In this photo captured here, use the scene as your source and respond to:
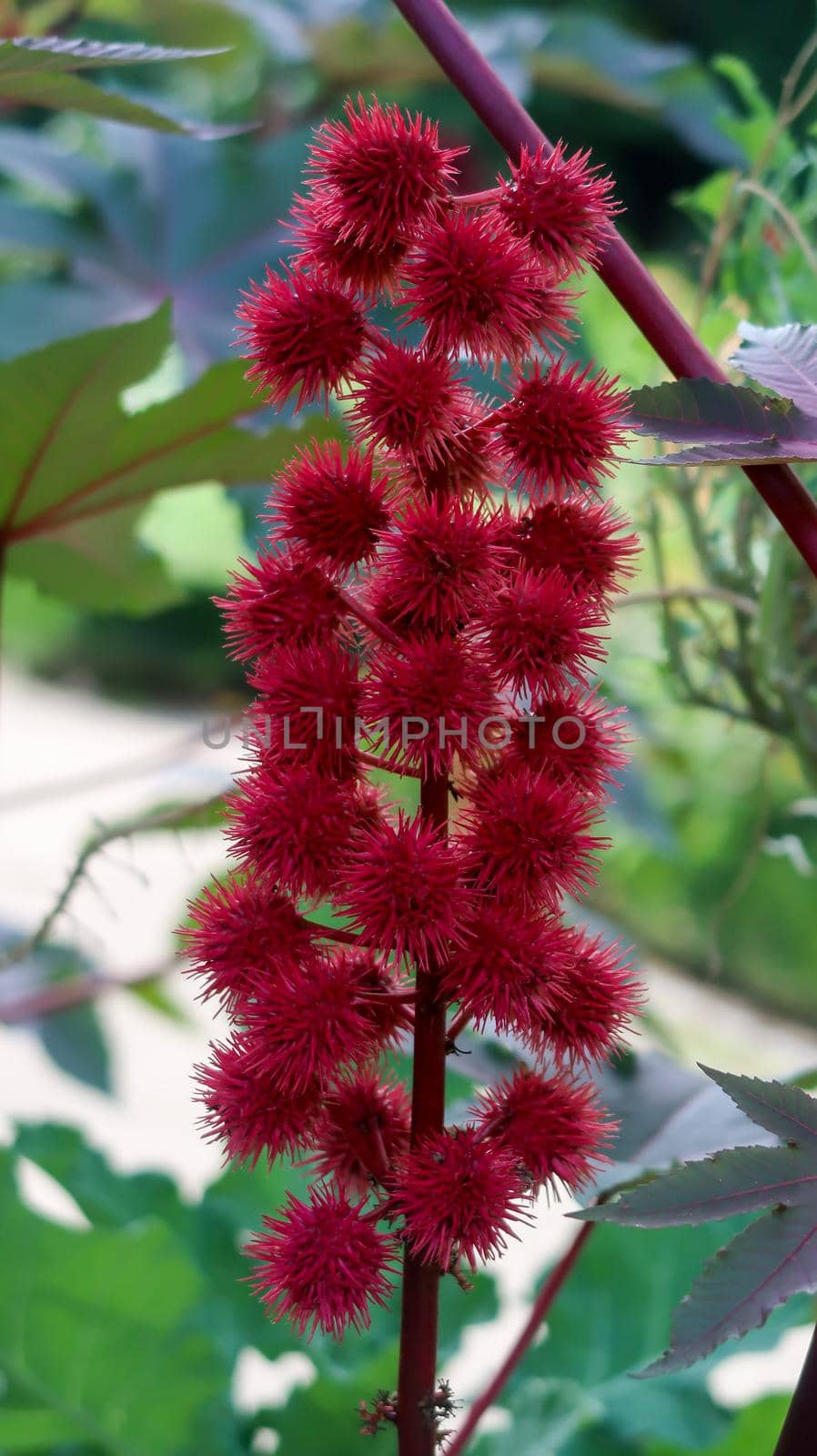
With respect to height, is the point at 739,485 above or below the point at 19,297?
below

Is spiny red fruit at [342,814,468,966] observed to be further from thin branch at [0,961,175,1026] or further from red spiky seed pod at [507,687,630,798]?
thin branch at [0,961,175,1026]

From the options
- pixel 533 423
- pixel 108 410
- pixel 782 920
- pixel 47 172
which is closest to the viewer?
pixel 533 423

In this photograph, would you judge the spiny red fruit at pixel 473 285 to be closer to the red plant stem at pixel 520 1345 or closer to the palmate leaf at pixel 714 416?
the palmate leaf at pixel 714 416

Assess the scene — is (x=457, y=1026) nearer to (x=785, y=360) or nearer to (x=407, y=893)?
(x=407, y=893)

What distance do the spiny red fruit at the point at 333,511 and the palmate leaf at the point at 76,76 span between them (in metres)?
0.10

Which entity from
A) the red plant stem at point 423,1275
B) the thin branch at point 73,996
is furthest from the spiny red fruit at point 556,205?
the thin branch at point 73,996

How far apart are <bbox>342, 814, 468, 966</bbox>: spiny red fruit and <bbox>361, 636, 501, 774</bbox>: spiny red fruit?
0.05 ft

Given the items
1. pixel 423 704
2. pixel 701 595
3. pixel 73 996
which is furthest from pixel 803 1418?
pixel 73 996

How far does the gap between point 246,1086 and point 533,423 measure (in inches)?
5.4

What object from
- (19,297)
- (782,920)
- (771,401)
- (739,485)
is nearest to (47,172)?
(19,297)

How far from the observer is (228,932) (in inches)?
10.1

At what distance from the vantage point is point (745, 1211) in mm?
236

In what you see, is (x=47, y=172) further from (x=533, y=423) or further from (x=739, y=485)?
(x=533, y=423)

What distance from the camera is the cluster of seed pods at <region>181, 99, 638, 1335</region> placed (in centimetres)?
24
